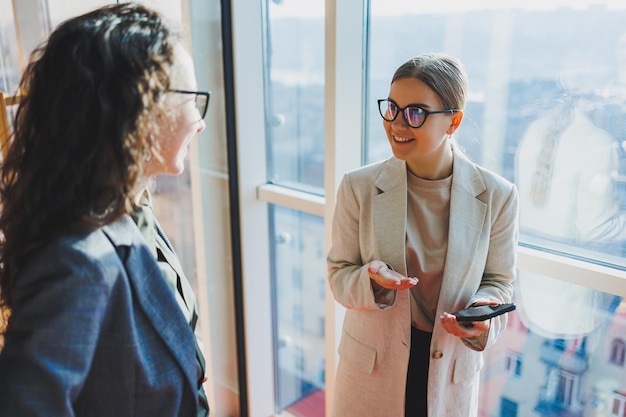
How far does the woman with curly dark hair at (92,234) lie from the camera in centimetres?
89

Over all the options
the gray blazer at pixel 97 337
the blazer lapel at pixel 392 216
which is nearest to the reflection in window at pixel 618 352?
the blazer lapel at pixel 392 216

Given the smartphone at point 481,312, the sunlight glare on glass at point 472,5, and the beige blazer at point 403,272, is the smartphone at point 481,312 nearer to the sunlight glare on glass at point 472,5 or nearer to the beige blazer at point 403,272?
Result: the beige blazer at point 403,272

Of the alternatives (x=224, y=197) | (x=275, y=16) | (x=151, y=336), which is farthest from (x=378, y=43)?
(x=151, y=336)

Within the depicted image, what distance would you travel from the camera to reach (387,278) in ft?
4.46

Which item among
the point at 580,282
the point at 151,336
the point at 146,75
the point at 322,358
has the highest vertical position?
the point at 146,75

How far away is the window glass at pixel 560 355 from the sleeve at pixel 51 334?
4.57 feet

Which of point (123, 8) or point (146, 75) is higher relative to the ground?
point (123, 8)

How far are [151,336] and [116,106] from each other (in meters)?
0.43

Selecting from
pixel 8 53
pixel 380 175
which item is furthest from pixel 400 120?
pixel 8 53

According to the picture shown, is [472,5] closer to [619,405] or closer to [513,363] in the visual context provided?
[513,363]

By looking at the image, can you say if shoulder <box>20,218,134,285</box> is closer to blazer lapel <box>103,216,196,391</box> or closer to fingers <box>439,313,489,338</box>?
blazer lapel <box>103,216,196,391</box>

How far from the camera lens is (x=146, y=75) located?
999mm

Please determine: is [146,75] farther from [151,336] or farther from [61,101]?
[151,336]

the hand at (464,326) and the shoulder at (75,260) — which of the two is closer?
the shoulder at (75,260)
